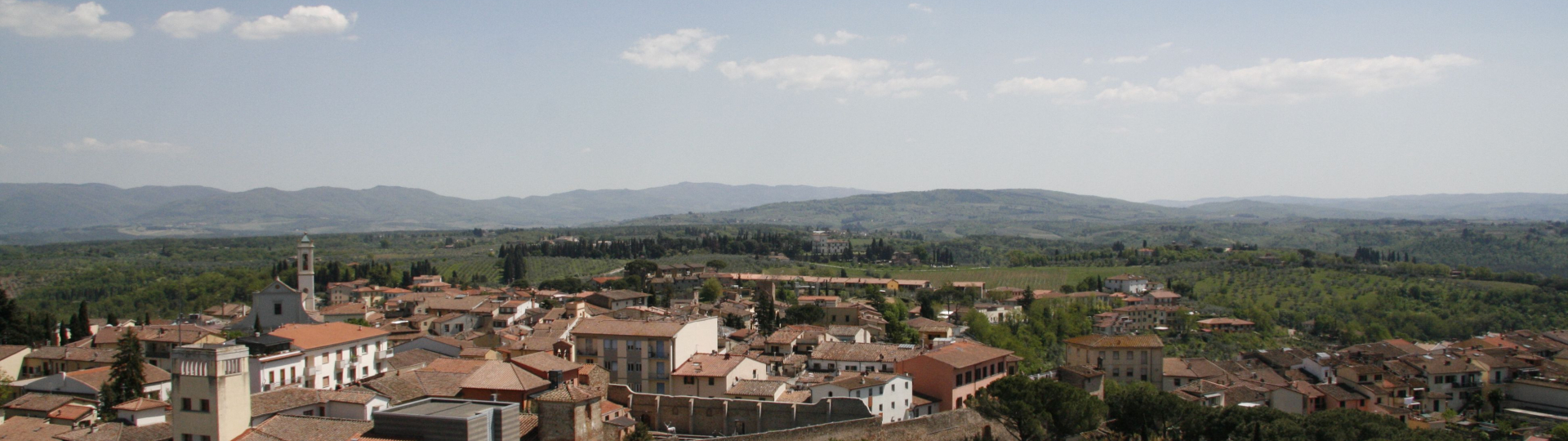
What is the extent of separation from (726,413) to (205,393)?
39.5ft

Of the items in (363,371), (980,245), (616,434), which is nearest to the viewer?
(616,434)

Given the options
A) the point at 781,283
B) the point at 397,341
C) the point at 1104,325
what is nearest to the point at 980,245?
the point at 781,283

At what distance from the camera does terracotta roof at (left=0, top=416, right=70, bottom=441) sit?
23.8 m

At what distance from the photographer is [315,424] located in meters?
21.1

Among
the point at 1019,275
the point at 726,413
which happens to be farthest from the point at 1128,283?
the point at 726,413

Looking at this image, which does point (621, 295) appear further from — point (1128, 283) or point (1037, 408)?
point (1128, 283)

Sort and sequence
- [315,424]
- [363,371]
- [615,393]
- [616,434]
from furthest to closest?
1. [363,371]
2. [615,393]
3. [616,434]
4. [315,424]

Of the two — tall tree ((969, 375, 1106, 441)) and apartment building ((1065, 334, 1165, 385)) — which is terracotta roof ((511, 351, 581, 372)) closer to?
tall tree ((969, 375, 1106, 441))

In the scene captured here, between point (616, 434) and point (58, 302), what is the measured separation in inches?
2722

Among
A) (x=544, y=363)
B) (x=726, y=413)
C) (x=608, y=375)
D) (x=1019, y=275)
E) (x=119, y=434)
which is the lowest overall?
(x=1019, y=275)

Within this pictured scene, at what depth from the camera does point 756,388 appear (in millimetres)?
29703

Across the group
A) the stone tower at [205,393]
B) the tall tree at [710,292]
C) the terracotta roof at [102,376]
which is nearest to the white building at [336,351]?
the terracotta roof at [102,376]

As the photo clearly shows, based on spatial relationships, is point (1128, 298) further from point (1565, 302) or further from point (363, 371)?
point (363, 371)

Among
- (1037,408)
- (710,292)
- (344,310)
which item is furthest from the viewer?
(710,292)
